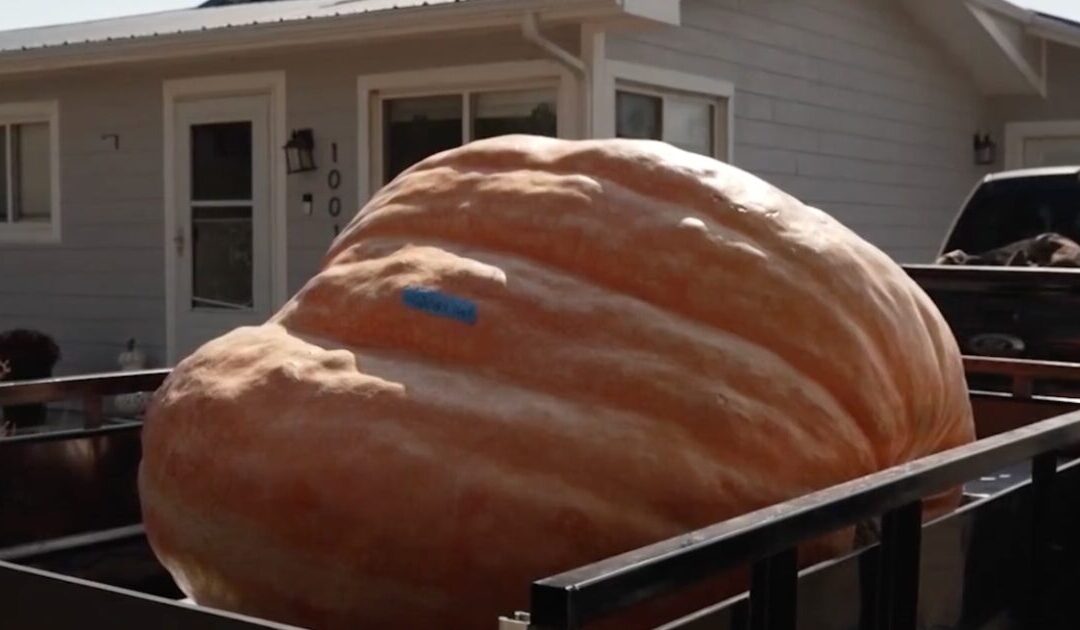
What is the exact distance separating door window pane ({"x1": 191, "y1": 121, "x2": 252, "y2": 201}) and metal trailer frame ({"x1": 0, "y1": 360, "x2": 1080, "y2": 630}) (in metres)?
8.82

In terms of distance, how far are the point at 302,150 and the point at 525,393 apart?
820cm

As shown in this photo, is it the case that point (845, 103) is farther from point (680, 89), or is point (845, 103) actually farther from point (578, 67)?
point (578, 67)

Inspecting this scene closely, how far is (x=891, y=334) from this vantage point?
8.63 feet

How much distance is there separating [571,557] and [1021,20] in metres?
12.8

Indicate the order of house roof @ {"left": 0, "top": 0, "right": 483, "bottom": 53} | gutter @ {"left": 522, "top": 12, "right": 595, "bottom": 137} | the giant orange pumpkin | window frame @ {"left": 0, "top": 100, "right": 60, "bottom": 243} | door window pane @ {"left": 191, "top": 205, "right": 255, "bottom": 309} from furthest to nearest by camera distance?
window frame @ {"left": 0, "top": 100, "right": 60, "bottom": 243} < door window pane @ {"left": 191, "top": 205, "right": 255, "bottom": 309} < house roof @ {"left": 0, "top": 0, "right": 483, "bottom": 53} < gutter @ {"left": 522, "top": 12, "right": 595, "bottom": 137} < the giant orange pumpkin

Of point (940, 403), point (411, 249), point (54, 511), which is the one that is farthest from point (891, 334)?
point (54, 511)

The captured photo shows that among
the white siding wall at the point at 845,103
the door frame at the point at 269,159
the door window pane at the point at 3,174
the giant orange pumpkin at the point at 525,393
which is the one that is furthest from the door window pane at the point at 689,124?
the giant orange pumpkin at the point at 525,393

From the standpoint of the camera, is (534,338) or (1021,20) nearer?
(534,338)

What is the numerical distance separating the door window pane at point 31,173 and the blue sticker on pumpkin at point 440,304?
10.6 metres

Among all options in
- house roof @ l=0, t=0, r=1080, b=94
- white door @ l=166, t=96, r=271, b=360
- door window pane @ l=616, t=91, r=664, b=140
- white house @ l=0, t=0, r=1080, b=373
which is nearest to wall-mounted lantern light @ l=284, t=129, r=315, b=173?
white house @ l=0, t=0, r=1080, b=373

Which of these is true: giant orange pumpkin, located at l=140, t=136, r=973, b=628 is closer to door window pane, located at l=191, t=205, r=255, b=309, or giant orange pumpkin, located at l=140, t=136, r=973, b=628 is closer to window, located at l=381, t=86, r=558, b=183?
window, located at l=381, t=86, r=558, b=183

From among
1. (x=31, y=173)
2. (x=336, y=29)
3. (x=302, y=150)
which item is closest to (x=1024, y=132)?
(x=302, y=150)

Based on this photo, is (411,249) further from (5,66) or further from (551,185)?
(5,66)

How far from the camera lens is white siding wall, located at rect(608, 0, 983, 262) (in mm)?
10453
